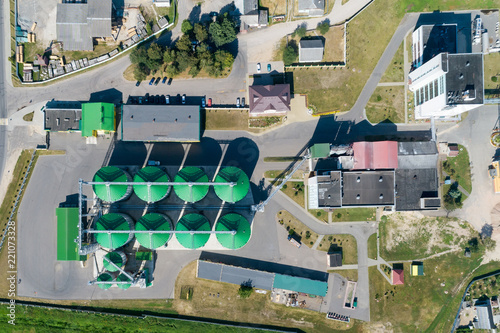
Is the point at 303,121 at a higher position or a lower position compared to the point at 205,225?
higher

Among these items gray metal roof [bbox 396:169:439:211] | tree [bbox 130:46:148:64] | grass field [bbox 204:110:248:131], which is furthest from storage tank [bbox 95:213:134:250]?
gray metal roof [bbox 396:169:439:211]

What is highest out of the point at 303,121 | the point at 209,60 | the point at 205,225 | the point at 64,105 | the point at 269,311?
the point at 209,60

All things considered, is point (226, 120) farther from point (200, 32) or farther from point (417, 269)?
point (417, 269)

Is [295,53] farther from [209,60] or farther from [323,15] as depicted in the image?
[209,60]

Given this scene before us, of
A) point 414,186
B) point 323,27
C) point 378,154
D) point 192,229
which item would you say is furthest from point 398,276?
point 323,27

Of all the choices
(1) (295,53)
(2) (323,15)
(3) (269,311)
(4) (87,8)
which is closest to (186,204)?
(3) (269,311)

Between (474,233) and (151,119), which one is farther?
(474,233)

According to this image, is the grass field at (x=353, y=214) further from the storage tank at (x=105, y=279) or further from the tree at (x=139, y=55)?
the tree at (x=139, y=55)
